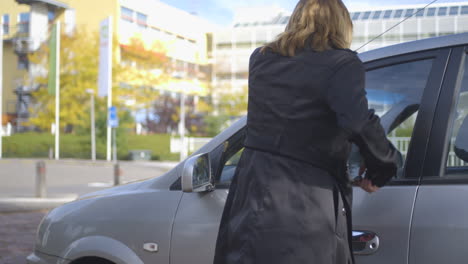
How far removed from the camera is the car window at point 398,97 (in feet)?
7.35

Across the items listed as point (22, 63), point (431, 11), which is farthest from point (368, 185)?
point (22, 63)

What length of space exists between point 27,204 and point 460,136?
10.9m

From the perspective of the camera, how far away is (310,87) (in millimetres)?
1769

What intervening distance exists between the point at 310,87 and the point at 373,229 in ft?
2.24

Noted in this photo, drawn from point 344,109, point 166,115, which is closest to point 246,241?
point 344,109

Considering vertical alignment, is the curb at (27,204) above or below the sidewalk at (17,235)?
below

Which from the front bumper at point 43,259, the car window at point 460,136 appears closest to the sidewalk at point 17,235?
the front bumper at point 43,259

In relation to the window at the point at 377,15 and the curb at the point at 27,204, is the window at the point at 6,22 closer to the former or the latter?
the curb at the point at 27,204

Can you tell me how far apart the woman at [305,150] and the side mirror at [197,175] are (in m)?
0.45

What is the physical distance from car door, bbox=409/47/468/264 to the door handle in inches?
5.7

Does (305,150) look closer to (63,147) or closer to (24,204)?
(24,204)

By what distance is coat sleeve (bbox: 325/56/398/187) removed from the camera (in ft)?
5.54

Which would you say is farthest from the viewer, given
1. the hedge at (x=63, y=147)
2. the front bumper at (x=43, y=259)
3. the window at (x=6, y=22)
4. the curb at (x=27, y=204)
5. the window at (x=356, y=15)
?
the hedge at (x=63, y=147)

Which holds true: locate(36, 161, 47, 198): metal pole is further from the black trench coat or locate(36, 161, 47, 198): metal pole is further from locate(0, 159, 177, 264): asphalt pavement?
the black trench coat
